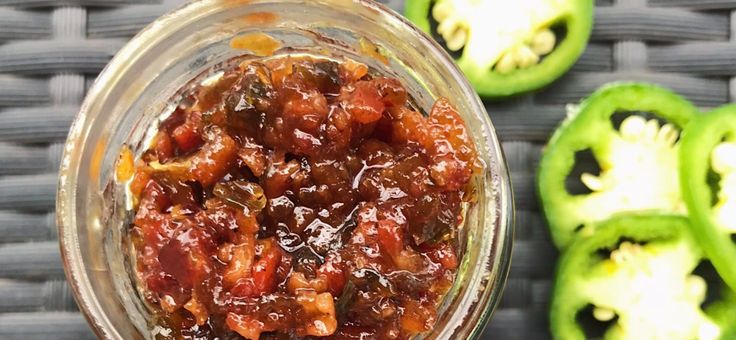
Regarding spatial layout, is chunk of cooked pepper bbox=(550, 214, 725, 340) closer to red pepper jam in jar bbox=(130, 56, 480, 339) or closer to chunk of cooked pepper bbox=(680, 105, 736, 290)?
chunk of cooked pepper bbox=(680, 105, 736, 290)

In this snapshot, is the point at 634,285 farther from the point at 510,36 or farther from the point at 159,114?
the point at 159,114

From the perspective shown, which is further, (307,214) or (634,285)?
(634,285)

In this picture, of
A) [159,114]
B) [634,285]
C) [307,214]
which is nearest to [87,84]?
[159,114]

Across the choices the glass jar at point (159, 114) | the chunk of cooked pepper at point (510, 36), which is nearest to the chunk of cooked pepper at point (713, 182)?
the chunk of cooked pepper at point (510, 36)

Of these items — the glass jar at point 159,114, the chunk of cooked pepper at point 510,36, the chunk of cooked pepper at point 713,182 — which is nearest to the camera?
the glass jar at point 159,114

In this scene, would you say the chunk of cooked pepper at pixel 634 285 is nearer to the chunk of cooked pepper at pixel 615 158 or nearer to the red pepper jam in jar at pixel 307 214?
the chunk of cooked pepper at pixel 615 158

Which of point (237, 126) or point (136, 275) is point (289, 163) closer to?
point (237, 126)
